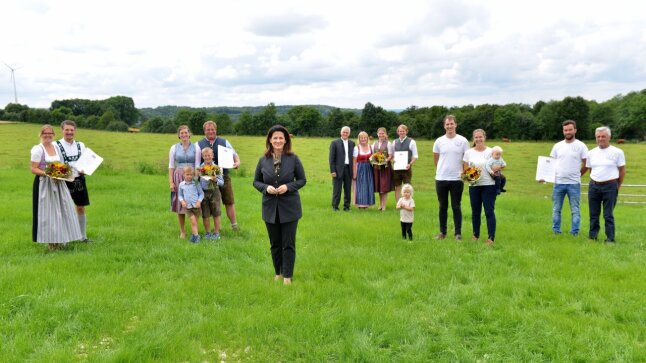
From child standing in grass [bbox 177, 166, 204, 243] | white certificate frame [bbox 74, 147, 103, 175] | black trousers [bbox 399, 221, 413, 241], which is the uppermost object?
white certificate frame [bbox 74, 147, 103, 175]

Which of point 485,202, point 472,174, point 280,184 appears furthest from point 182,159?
point 485,202

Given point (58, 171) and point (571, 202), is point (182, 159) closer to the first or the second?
point (58, 171)

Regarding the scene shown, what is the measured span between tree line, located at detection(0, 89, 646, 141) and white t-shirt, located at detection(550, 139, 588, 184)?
205 feet

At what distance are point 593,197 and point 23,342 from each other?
9672mm

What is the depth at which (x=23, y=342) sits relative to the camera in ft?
15.0

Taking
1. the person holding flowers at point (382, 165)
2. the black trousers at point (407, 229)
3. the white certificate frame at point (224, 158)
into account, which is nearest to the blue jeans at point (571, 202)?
the black trousers at point (407, 229)

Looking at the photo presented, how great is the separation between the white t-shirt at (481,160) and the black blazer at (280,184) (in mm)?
3862

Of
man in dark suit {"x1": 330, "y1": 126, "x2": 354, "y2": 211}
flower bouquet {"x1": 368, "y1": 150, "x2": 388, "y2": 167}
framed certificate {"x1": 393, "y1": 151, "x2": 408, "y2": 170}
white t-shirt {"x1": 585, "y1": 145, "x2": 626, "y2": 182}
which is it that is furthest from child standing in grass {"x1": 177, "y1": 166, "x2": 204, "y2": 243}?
white t-shirt {"x1": 585, "y1": 145, "x2": 626, "y2": 182}

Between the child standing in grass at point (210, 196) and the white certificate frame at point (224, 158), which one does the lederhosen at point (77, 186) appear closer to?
the child standing in grass at point (210, 196)

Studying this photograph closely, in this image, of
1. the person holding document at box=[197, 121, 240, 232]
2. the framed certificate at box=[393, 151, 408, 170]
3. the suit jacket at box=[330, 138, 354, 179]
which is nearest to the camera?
the person holding document at box=[197, 121, 240, 232]

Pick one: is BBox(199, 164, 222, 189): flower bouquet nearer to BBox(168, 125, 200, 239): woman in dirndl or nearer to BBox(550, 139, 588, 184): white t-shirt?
BBox(168, 125, 200, 239): woman in dirndl

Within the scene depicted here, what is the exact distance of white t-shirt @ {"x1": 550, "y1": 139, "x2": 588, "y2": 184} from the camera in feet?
31.3

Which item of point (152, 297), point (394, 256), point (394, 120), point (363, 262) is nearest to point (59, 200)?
point (152, 297)

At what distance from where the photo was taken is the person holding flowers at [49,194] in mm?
7840
